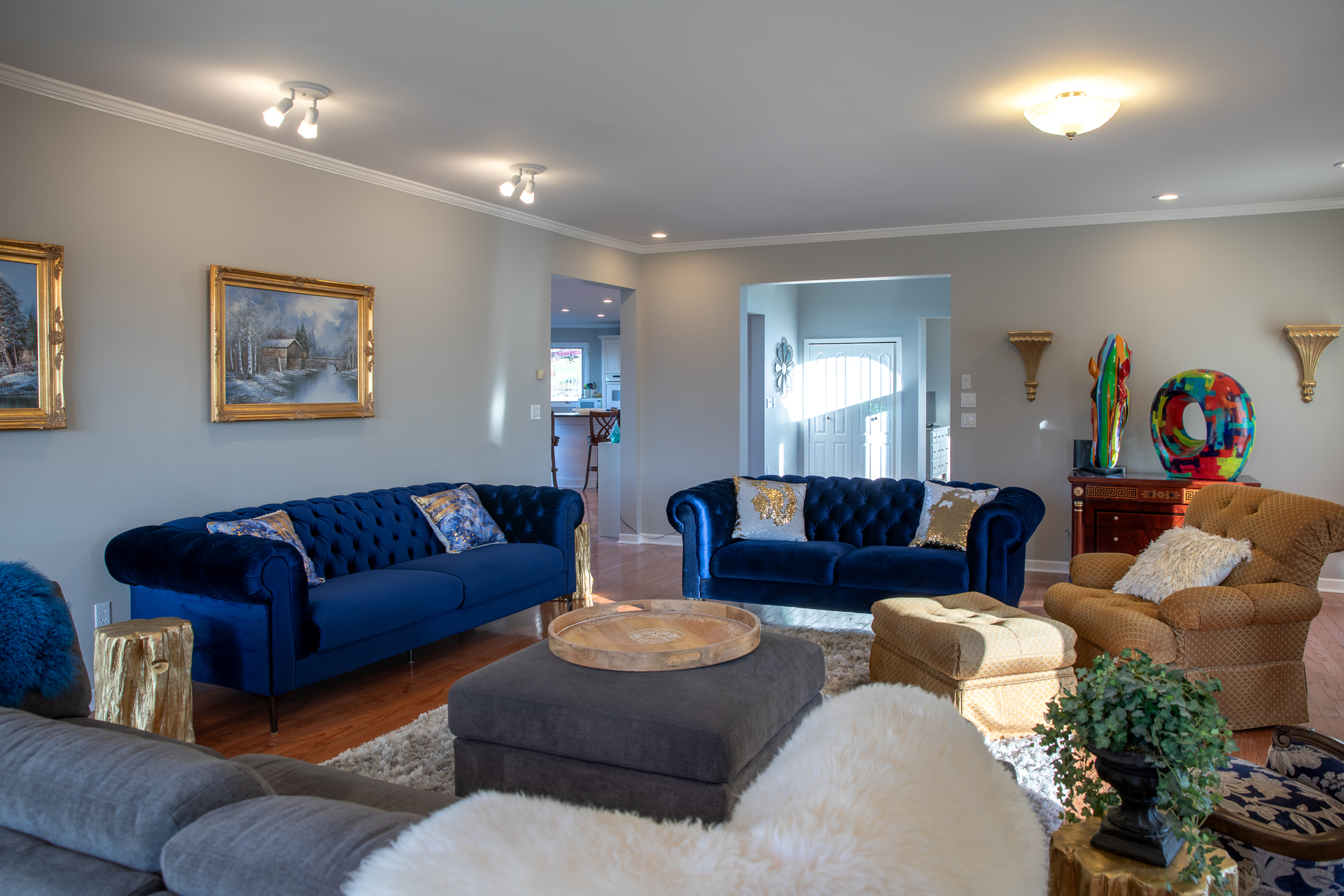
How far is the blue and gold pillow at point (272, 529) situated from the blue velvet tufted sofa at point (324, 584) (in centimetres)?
6

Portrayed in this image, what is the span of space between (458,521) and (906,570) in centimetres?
249

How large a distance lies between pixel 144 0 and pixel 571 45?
1411 mm

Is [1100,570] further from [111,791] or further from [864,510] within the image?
[111,791]

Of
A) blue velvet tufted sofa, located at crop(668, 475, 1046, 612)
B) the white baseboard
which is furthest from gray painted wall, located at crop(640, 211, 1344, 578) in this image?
blue velvet tufted sofa, located at crop(668, 475, 1046, 612)

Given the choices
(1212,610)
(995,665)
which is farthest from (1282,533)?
(995,665)

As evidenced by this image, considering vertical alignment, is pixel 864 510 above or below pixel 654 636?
above

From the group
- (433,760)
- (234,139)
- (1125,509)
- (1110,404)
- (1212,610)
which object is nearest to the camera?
(433,760)

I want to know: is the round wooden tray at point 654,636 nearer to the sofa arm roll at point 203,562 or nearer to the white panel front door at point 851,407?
the sofa arm roll at point 203,562

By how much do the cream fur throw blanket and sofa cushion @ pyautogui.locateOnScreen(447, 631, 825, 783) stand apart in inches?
43.9

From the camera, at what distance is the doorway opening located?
9.12 meters

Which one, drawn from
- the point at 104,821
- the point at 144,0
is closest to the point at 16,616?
the point at 104,821

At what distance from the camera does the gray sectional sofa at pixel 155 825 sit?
2.88ft

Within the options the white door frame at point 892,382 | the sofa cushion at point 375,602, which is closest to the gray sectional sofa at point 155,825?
the sofa cushion at point 375,602

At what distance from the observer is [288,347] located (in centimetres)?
448
